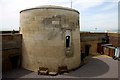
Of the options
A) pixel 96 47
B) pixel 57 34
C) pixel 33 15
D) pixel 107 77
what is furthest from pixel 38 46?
pixel 96 47

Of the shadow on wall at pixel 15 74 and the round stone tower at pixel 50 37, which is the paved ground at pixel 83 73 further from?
the round stone tower at pixel 50 37

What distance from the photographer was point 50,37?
14523 mm

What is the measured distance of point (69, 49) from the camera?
49.9 ft

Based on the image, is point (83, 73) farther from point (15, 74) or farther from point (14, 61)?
point (14, 61)

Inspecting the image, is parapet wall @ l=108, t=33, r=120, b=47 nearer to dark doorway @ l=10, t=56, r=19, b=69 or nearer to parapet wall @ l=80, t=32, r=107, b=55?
parapet wall @ l=80, t=32, r=107, b=55

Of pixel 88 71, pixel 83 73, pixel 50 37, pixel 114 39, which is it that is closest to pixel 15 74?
pixel 50 37

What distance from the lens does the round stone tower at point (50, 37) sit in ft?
47.7

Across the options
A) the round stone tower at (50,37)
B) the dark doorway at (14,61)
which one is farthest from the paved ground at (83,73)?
the dark doorway at (14,61)

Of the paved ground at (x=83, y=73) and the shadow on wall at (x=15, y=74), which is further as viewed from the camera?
the paved ground at (x=83, y=73)

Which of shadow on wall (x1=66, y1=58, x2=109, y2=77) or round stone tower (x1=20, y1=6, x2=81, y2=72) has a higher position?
round stone tower (x1=20, y1=6, x2=81, y2=72)

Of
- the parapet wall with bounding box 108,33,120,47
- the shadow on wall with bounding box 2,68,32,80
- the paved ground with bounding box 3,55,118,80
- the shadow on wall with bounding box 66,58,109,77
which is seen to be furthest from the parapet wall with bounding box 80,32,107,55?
the shadow on wall with bounding box 2,68,32,80

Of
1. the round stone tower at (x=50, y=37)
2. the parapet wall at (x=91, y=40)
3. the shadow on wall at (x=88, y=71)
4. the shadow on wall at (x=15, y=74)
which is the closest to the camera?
the shadow on wall at (x=15, y=74)

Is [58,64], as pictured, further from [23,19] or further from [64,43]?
[23,19]

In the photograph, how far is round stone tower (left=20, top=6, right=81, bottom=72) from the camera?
47.7 ft
